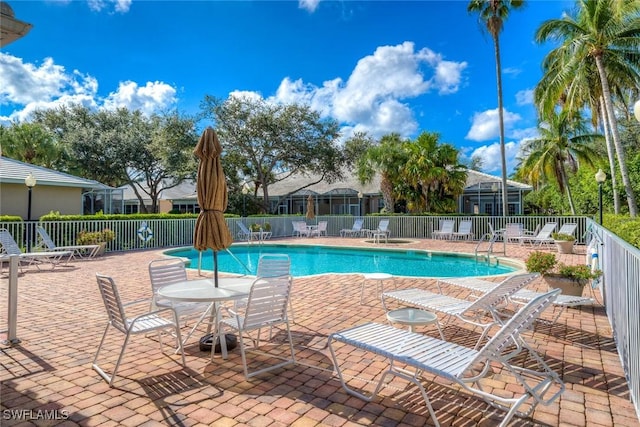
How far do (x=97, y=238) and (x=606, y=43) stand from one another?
64.0 ft

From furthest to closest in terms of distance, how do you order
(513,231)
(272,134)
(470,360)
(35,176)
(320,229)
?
(272,134)
(320,229)
(513,231)
(35,176)
(470,360)

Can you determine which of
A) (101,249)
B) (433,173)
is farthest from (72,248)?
(433,173)

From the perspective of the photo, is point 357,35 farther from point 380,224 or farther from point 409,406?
point 409,406

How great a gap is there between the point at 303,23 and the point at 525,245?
13.6 metres

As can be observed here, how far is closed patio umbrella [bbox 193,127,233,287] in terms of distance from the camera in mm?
4324

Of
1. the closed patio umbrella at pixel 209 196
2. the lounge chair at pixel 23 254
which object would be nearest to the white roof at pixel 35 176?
the lounge chair at pixel 23 254

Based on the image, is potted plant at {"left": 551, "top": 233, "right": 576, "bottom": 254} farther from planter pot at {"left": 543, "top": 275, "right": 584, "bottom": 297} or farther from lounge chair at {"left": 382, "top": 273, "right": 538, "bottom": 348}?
lounge chair at {"left": 382, "top": 273, "right": 538, "bottom": 348}

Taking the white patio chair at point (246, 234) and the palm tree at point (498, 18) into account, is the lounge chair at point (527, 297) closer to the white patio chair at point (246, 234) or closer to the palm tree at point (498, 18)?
the white patio chair at point (246, 234)

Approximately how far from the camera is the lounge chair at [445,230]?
1845 centimetres

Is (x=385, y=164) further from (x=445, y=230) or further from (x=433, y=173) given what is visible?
(x=445, y=230)

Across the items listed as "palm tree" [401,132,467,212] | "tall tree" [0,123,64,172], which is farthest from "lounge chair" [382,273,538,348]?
"tall tree" [0,123,64,172]

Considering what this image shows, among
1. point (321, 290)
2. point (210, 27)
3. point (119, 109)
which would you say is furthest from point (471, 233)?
point (119, 109)

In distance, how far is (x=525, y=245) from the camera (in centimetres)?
1536

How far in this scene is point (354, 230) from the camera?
20.5 metres
